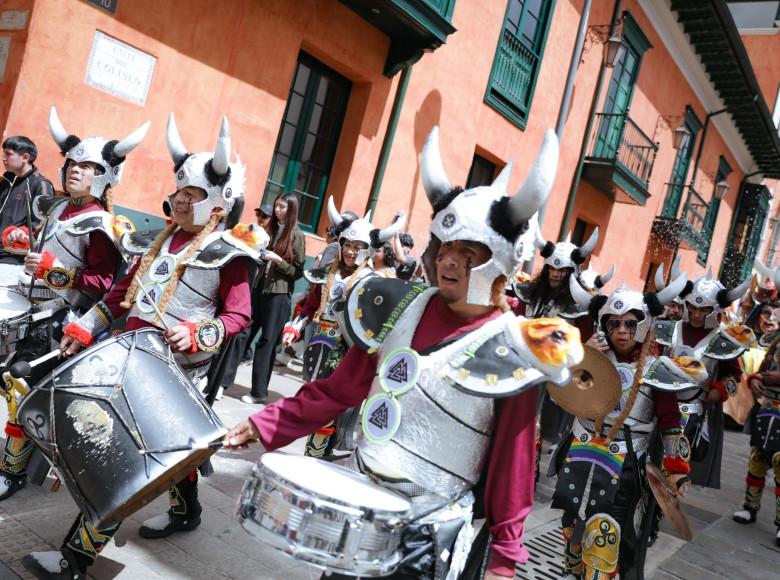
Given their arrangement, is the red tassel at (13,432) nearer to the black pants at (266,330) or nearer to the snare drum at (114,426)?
the snare drum at (114,426)

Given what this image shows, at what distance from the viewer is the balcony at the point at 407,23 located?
9.31 metres

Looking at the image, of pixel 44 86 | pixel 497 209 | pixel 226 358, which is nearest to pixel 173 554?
pixel 226 358

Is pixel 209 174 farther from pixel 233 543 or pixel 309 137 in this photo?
pixel 309 137

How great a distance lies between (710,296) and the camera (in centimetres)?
640

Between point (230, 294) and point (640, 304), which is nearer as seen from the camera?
point (230, 294)

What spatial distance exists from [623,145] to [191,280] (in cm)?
1534

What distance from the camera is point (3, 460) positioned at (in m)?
3.82

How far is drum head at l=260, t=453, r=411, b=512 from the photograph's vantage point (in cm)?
199

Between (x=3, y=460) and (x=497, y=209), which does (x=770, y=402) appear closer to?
(x=497, y=209)

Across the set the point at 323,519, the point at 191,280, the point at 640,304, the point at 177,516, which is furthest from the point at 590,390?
the point at 177,516

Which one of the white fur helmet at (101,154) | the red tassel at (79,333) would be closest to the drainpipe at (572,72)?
the white fur helmet at (101,154)

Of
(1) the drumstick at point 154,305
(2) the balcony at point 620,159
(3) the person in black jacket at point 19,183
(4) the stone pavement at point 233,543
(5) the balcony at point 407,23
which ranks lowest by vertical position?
(4) the stone pavement at point 233,543

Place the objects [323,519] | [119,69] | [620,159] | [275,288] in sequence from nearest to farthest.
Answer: [323,519]
[119,69]
[275,288]
[620,159]

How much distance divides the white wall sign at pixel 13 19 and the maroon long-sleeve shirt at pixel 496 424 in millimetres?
5756
